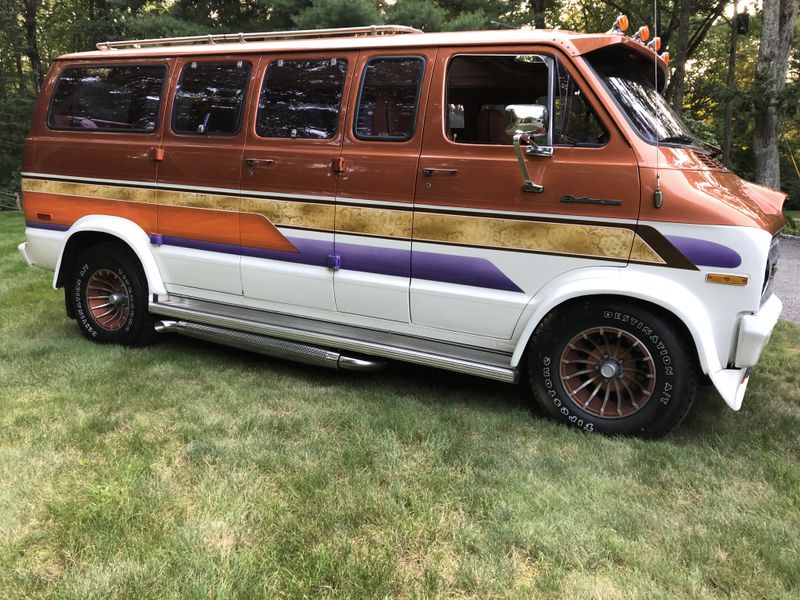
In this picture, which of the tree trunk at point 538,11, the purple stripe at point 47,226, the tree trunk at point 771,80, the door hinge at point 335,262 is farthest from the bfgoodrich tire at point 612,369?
the tree trunk at point 538,11

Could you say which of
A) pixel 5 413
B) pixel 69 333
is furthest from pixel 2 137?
pixel 5 413

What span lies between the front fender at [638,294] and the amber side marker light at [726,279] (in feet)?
0.41

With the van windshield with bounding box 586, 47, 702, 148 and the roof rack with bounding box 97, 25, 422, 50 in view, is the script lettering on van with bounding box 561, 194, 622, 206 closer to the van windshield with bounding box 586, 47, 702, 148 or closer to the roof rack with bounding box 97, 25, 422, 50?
the van windshield with bounding box 586, 47, 702, 148

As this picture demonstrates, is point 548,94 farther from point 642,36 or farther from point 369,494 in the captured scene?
point 369,494

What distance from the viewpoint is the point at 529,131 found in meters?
3.46

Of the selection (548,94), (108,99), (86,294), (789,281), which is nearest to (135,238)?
(86,294)

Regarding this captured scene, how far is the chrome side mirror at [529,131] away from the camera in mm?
3441

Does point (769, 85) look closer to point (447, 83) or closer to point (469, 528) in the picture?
point (447, 83)

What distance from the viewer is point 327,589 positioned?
2.23 meters

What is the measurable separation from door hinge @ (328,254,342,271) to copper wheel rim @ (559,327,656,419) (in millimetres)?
1566

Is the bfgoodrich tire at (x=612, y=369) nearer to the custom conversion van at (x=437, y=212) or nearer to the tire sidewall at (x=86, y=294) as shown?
the custom conversion van at (x=437, y=212)

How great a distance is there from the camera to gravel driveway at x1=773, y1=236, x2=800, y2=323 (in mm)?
6526

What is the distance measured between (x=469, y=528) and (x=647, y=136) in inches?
92.0

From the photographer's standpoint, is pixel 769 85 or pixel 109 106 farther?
pixel 769 85
